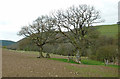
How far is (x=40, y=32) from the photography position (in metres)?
40.0

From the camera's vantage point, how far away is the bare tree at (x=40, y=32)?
3881 cm

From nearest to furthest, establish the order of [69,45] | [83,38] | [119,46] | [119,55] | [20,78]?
[119,46] → [119,55] → [20,78] → [83,38] → [69,45]

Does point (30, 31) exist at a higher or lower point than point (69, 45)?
higher

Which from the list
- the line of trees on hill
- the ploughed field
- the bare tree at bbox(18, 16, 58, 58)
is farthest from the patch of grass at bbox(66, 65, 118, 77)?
the bare tree at bbox(18, 16, 58, 58)

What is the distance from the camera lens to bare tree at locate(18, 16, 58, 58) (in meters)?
38.8

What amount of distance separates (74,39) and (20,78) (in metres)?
24.5

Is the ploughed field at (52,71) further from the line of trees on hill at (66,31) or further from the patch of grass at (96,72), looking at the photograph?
the line of trees on hill at (66,31)

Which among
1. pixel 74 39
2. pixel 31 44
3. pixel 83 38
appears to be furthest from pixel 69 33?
pixel 31 44

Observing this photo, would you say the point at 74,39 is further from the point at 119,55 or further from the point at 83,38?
the point at 119,55

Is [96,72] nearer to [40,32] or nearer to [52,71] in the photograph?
[52,71]

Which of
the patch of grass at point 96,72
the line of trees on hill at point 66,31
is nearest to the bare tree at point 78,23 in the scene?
the line of trees on hill at point 66,31

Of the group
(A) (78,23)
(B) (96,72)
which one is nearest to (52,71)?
(B) (96,72)

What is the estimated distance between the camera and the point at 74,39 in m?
34.3

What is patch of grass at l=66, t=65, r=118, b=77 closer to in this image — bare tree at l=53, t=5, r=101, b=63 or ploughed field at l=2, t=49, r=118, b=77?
ploughed field at l=2, t=49, r=118, b=77
